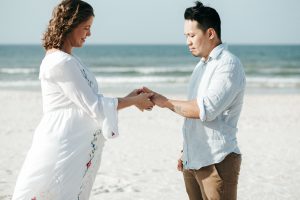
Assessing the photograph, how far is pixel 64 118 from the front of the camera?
2996 millimetres

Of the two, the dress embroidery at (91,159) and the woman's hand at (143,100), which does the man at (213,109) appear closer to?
the woman's hand at (143,100)

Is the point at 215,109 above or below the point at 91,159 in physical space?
above

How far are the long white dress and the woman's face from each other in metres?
0.16

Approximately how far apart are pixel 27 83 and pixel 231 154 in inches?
857

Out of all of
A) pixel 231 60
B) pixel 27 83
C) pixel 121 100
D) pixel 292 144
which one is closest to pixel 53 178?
pixel 121 100

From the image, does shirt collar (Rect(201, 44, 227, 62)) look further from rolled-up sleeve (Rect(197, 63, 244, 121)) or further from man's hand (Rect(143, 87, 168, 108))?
man's hand (Rect(143, 87, 168, 108))

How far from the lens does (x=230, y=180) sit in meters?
2.94

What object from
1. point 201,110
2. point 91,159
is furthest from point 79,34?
point 201,110

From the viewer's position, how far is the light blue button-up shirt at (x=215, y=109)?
281 cm

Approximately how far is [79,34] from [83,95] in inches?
17.4

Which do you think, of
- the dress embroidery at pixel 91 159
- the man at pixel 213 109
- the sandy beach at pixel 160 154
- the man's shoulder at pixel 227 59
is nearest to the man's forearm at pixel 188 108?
the man at pixel 213 109

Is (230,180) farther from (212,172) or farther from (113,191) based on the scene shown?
(113,191)

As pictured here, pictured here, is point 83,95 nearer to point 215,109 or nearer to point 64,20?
point 64,20

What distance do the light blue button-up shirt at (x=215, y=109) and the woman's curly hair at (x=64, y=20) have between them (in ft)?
2.86
